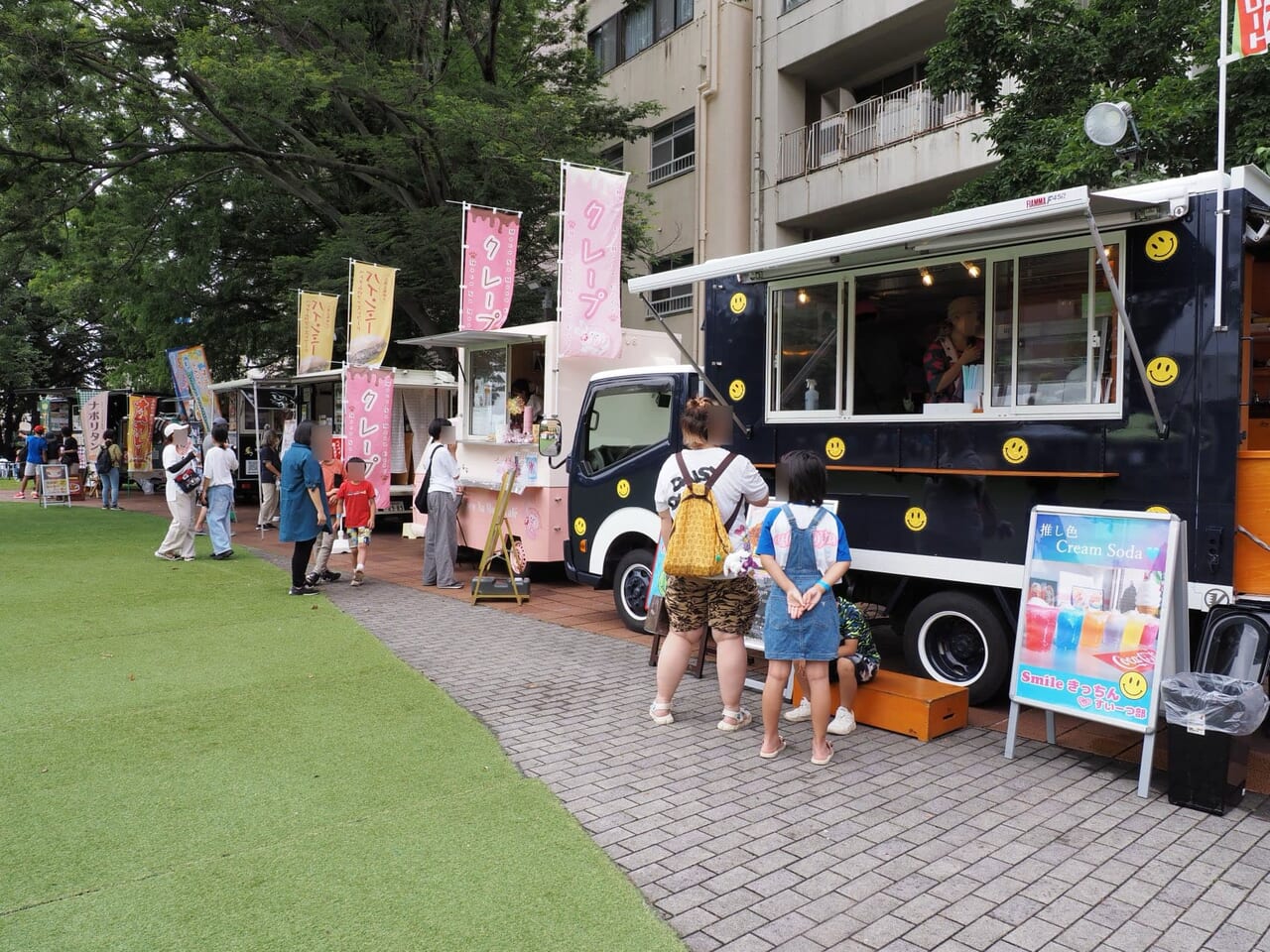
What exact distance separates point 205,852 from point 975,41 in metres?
8.58

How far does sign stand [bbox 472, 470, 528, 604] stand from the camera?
9.05 metres

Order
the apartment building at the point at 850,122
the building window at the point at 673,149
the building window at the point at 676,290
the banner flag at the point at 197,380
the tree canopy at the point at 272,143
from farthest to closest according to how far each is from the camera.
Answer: the building window at the point at 673,149 < the building window at the point at 676,290 < the banner flag at the point at 197,380 < the apartment building at the point at 850,122 < the tree canopy at the point at 272,143

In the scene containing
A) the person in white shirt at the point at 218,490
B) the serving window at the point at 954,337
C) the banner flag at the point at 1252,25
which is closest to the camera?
the banner flag at the point at 1252,25

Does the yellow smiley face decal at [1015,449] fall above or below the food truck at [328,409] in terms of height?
below

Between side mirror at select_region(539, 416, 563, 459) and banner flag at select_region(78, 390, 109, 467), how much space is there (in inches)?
699

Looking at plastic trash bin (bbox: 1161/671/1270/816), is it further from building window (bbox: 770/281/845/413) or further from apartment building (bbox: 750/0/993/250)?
apartment building (bbox: 750/0/993/250)

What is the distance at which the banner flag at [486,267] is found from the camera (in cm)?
1053

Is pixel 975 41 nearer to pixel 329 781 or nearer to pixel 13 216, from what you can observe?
pixel 329 781

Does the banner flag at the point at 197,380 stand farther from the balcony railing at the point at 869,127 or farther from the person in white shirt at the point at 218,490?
the balcony railing at the point at 869,127

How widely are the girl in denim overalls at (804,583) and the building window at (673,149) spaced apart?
15.6 meters

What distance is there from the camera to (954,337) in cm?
583

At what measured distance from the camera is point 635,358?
32.7 feet

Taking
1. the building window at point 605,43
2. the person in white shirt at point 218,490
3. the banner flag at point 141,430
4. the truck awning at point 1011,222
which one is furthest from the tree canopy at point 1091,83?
the banner flag at point 141,430

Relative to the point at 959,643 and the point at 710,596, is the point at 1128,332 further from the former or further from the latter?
the point at 710,596
